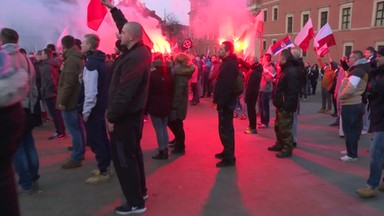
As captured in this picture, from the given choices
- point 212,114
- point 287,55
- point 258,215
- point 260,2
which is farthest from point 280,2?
point 258,215

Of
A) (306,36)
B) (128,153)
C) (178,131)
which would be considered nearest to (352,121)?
(178,131)

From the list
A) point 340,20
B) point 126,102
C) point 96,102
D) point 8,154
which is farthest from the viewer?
point 340,20

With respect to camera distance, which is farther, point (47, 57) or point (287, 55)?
point (47, 57)

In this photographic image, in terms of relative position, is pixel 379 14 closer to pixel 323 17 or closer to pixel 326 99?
pixel 323 17

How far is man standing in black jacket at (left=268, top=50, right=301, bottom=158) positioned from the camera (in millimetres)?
5895

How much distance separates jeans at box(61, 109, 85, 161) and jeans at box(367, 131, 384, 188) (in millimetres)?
4482

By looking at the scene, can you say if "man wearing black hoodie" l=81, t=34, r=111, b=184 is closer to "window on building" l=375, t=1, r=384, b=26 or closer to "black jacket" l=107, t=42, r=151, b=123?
"black jacket" l=107, t=42, r=151, b=123

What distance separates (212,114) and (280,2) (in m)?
43.6

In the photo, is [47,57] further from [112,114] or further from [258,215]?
[258,215]

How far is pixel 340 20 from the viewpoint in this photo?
38.8 m

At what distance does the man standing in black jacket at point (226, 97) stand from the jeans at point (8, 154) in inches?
→ 148

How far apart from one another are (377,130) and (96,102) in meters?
3.91

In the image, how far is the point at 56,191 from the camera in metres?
4.44

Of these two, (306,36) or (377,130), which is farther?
(306,36)
